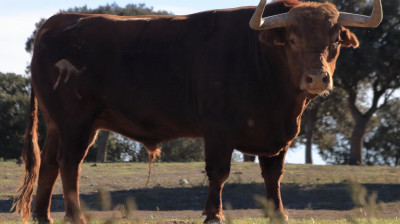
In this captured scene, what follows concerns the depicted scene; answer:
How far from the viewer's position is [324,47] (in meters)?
7.66

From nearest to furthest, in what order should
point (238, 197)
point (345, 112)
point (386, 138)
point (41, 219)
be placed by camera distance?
point (41, 219), point (238, 197), point (345, 112), point (386, 138)

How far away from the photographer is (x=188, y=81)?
817cm

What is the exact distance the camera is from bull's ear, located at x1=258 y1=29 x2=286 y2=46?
7.86m

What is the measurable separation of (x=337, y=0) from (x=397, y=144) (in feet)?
62.0

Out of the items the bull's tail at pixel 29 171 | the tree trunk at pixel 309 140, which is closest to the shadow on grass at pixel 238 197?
the bull's tail at pixel 29 171

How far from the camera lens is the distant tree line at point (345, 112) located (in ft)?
96.3

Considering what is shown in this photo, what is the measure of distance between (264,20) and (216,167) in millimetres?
1520

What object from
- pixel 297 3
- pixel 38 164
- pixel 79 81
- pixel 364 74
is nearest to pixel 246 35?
pixel 297 3

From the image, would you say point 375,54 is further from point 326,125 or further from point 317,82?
point 317,82

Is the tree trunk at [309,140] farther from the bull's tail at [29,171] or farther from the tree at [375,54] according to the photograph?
the bull's tail at [29,171]

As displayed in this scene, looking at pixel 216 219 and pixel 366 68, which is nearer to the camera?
pixel 216 219

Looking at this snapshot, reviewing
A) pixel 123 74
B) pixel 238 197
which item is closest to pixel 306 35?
pixel 123 74

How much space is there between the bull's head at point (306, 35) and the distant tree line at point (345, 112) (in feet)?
70.2

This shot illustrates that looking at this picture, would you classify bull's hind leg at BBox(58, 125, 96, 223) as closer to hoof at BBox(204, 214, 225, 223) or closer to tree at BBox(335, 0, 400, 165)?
hoof at BBox(204, 214, 225, 223)
